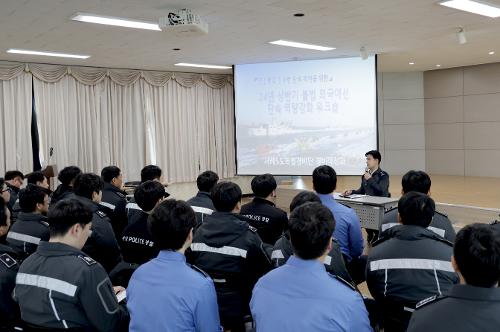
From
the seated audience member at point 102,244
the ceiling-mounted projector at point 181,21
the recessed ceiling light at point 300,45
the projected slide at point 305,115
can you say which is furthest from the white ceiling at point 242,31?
the seated audience member at point 102,244

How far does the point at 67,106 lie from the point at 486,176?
32.7ft

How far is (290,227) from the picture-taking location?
1.69m

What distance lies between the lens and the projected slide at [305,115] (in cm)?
807

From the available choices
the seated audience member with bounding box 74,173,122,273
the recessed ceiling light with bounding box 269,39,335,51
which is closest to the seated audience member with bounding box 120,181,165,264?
the seated audience member with bounding box 74,173,122,273

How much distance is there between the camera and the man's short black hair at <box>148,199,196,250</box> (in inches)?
76.0

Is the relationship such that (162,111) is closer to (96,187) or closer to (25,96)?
(25,96)

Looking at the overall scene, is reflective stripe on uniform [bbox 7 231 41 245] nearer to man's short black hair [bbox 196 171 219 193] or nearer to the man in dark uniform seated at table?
man's short black hair [bbox 196 171 219 193]

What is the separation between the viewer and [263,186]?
12.1ft

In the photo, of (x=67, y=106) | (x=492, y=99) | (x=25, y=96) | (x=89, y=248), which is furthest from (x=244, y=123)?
(x=492, y=99)

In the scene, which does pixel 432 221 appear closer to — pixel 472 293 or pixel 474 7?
pixel 472 293

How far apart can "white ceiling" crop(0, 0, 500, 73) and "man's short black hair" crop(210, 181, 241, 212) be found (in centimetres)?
246

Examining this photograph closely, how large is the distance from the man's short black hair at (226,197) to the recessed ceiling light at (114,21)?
3124mm

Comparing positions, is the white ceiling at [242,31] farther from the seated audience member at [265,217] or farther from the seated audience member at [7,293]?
the seated audience member at [7,293]

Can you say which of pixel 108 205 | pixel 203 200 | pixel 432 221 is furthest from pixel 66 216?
pixel 108 205
